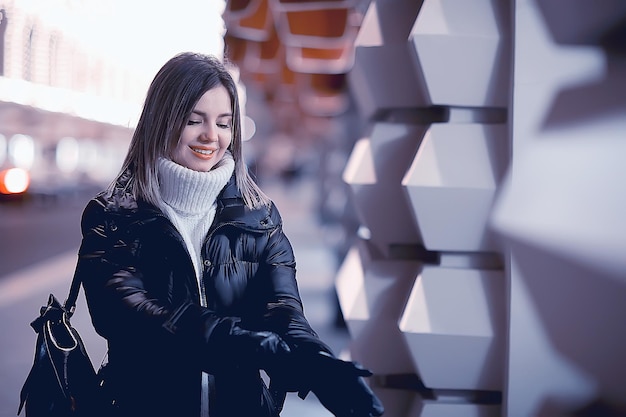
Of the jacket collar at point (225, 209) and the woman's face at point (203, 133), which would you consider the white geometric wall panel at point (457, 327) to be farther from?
the woman's face at point (203, 133)

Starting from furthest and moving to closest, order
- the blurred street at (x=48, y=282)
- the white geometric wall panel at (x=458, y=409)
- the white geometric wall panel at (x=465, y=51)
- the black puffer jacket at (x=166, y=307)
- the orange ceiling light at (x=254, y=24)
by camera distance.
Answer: the orange ceiling light at (x=254, y=24) → the blurred street at (x=48, y=282) → the white geometric wall panel at (x=458, y=409) → the white geometric wall panel at (x=465, y=51) → the black puffer jacket at (x=166, y=307)

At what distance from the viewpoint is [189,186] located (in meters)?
2.01

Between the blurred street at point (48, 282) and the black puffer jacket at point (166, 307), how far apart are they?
1.75 metres

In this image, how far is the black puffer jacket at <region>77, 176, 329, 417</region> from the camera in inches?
72.8

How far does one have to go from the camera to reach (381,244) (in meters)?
3.21

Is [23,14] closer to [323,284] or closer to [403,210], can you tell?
[323,284]

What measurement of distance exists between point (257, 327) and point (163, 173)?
50 centimetres

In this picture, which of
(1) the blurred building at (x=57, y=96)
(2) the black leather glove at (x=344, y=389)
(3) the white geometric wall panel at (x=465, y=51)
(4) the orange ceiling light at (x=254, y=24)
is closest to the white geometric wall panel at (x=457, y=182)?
(3) the white geometric wall panel at (x=465, y=51)

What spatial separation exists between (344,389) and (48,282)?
6810mm

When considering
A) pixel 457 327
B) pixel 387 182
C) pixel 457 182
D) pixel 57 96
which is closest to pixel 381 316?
pixel 457 327

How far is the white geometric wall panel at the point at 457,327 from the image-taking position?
9.23 ft

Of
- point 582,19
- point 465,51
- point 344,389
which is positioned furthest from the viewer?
point 465,51

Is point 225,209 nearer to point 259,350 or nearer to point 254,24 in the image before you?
point 259,350

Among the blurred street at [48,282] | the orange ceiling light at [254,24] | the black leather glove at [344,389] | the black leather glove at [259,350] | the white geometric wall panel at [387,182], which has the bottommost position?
the blurred street at [48,282]
